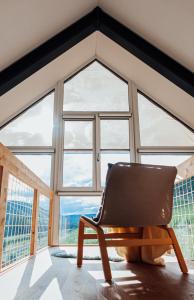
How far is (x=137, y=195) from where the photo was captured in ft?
5.09

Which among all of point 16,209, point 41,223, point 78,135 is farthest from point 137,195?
point 78,135

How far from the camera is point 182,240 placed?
7.93 ft

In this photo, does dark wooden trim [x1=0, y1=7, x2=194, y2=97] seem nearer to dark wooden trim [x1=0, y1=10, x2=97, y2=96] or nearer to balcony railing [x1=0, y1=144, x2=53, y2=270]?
dark wooden trim [x1=0, y1=10, x2=97, y2=96]

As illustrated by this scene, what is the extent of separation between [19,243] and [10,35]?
247cm

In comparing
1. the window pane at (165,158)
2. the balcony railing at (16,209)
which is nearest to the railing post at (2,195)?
the balcony railing at (16,209)

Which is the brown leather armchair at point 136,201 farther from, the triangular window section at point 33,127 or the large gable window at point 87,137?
the triangular window section at point 33,127

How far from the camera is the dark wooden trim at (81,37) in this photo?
3.36m

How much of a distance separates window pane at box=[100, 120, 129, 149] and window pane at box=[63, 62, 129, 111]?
310 mm

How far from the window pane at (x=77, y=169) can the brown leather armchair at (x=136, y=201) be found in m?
2.70

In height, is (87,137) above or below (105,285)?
above

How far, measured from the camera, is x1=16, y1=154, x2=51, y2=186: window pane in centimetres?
435

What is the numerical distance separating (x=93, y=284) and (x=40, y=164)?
11.2 ft

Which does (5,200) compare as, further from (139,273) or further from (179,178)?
(179,178)

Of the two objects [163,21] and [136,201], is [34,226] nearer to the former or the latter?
[136,201]
